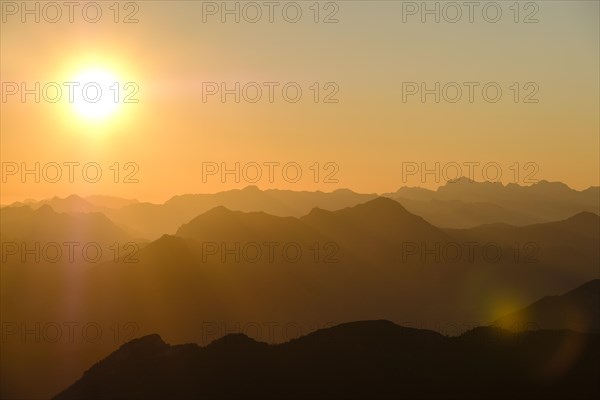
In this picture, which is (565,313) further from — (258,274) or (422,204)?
(258,274)

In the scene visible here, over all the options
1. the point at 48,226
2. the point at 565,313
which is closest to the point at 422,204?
the point at 565,313

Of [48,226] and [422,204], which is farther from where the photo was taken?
[422,204]

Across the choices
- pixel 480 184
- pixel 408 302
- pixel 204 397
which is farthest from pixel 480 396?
pixel 480 184

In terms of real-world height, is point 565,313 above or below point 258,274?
below

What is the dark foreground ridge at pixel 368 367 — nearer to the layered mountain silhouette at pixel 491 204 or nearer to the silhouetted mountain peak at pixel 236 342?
the silhouetted mountain peak at pixel 236 342

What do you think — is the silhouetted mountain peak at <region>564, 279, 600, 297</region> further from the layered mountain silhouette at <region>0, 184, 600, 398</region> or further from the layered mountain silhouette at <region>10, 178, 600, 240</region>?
the layered mountain silhouette at <region>10, 178, 600, 240</region>

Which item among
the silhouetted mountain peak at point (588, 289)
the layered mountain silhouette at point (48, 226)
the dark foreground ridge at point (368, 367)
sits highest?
the layered mountain silhouette at point (48, 226)

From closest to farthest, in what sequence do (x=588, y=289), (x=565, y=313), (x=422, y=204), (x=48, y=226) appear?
(x=565, y=313)
(x=588, y=289)
(x=48, y=226)
(x=422, y=204)

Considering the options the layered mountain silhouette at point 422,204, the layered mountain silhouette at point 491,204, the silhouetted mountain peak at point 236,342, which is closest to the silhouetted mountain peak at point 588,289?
the layered mountain silhouette at point 422,204

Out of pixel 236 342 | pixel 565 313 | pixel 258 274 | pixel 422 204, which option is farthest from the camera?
pixel 422 204
